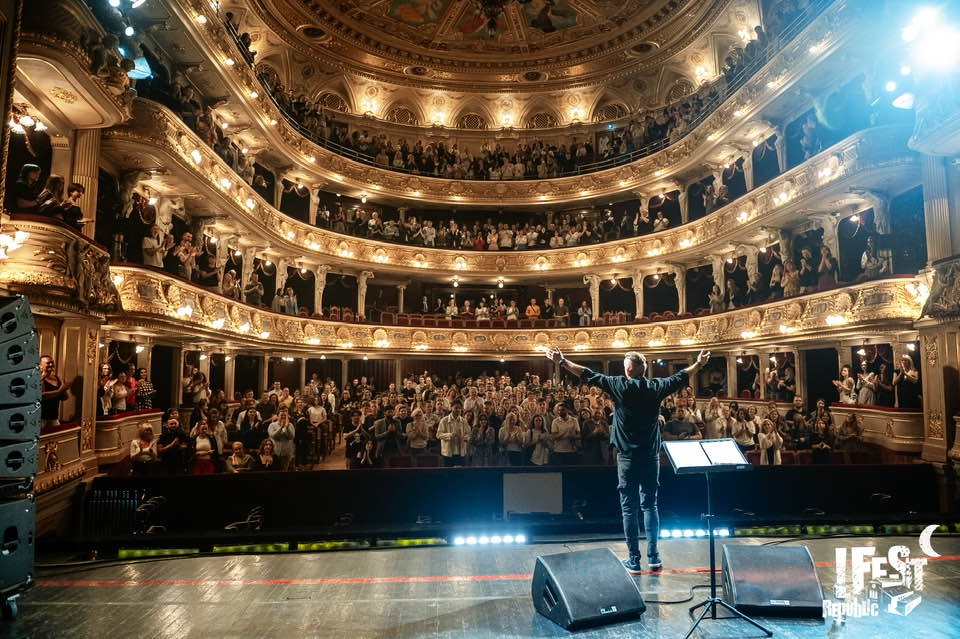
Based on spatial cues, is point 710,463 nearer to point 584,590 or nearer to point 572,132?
point 584,590

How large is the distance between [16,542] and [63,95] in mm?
6287

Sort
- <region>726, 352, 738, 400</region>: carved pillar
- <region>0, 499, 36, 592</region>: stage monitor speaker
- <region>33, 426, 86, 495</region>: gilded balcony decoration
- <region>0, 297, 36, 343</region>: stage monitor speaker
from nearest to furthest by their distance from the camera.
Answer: <region>0, 499, 36, 592</region>: stage monitor speaker → <region>0, 297, 36, 343</region>: stage monitor speaker → <region>33, 426, 86, 495</region>: gilded balcony decoration → <region>726, 352, 738, 400</region>: carved pillar

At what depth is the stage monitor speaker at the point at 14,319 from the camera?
3.69 metres

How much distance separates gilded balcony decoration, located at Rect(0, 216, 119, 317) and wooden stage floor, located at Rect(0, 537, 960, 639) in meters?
3.56

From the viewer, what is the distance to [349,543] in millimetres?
5613

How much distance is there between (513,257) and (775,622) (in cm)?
2194

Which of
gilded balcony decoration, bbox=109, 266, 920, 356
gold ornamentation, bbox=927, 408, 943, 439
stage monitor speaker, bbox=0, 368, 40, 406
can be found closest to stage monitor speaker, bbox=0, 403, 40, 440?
stage monitor speaker, bbox=0, 368, 40, 406

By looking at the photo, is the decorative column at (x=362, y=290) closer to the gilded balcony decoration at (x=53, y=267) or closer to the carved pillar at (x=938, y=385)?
the gilded balcony decoration at (x=53, y=267)

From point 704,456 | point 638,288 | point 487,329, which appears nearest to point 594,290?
point 638,288

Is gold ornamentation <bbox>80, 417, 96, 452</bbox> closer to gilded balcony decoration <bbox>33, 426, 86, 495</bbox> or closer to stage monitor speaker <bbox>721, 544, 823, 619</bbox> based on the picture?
gilded balcony decoration <bbox>33, 426, 86, 495</bbox>

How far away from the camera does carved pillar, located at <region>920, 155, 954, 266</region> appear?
958 cm

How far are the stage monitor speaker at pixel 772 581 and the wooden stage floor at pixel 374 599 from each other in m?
0.10

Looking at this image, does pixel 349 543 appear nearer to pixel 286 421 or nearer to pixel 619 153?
pixel 286 421

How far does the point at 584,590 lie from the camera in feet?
11.6
